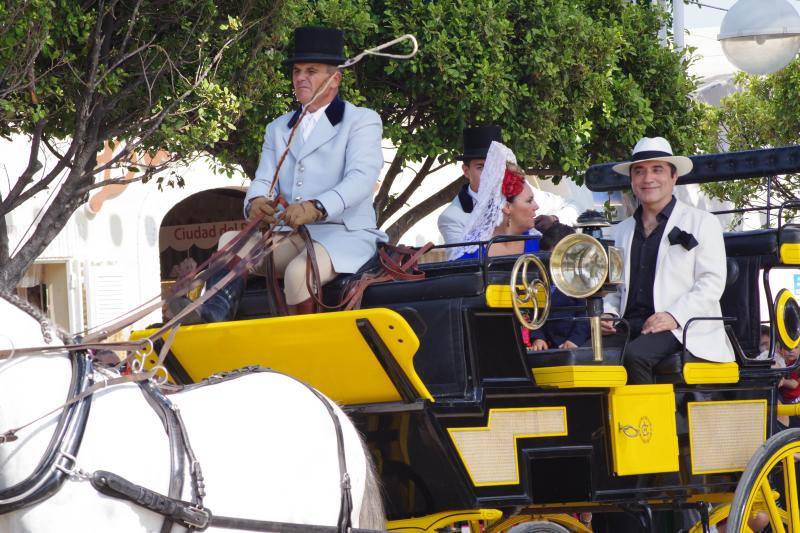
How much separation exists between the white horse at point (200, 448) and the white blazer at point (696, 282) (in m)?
2.13

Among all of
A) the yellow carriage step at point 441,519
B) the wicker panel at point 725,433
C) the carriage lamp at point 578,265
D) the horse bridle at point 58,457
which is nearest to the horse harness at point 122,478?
the horse bridle at point 58,457

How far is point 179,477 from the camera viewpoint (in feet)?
11.2

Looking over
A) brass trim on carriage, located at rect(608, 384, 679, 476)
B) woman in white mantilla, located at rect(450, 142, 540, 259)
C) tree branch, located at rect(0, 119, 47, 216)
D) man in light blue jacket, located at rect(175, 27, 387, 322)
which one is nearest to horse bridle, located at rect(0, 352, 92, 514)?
man in light blue jacket, located at rect(175, 27, 387, 322)

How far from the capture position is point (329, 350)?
4.83m

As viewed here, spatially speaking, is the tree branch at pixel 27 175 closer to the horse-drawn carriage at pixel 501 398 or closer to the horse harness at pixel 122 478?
the horse-drawn carriage at pixel 501 398

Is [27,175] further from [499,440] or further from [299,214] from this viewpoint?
[499,440]

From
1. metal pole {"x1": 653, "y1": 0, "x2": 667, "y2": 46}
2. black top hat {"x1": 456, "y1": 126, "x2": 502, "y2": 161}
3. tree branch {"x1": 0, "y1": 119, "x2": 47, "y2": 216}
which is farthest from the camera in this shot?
metal pole {"x1": 653, "y1": 0, "x2": 667, "y2": 46}

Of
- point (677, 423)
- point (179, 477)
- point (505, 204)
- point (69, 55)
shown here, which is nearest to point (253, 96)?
point (69, 55)

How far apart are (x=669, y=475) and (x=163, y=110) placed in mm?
4814

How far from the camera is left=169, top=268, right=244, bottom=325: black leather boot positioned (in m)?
5.02

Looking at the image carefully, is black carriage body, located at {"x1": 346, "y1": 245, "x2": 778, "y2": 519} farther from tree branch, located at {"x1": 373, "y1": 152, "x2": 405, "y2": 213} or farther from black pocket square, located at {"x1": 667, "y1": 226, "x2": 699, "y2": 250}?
tree branch, located at {"x1": 373, "y1": 152, "x2": 405, "y2": 213}

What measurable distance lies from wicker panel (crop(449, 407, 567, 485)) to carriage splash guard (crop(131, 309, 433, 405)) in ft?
0.91

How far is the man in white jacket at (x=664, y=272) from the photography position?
571 cm

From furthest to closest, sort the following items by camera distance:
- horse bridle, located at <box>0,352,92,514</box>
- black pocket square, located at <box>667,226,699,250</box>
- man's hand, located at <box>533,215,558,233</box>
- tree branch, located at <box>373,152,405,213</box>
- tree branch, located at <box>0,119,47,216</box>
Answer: tree branch, located at <box>373,152,405,213</box> < tree branch, located at <box>0,119,47,216</box> < man's hand, located at <box>533,215,558,233</box> < black pocket square, located at <box>667,226,699,250</box> < horse bridle, located at <box>0,352,92,514</box>
